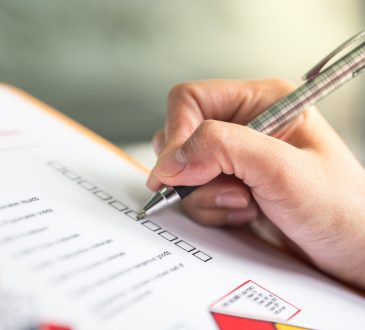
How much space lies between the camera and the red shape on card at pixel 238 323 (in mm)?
313

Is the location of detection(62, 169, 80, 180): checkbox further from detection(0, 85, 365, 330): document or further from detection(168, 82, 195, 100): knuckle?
detection(168, 82, 195, 100): knuckle

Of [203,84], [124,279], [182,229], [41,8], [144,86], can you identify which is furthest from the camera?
[144,86]

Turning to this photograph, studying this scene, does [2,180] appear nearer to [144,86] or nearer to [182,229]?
[182,229]

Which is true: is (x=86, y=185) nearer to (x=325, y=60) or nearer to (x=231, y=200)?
(x=231, y=200)

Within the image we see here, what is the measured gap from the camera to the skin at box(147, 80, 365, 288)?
15.3 inches

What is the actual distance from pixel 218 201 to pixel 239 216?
0.04 metres

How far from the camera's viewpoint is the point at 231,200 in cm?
47

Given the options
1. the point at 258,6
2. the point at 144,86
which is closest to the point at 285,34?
the point at 258,6

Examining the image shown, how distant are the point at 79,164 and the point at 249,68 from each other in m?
0.54

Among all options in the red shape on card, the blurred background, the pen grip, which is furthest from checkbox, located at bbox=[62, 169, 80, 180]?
the blurred background

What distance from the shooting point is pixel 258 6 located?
2.92ft

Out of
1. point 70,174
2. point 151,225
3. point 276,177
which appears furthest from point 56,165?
point 276,177

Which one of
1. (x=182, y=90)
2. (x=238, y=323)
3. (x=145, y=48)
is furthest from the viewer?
(x=145, y=48)

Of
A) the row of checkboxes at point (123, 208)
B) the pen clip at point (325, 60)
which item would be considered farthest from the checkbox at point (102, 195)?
the pen clip at point (325, 60)
